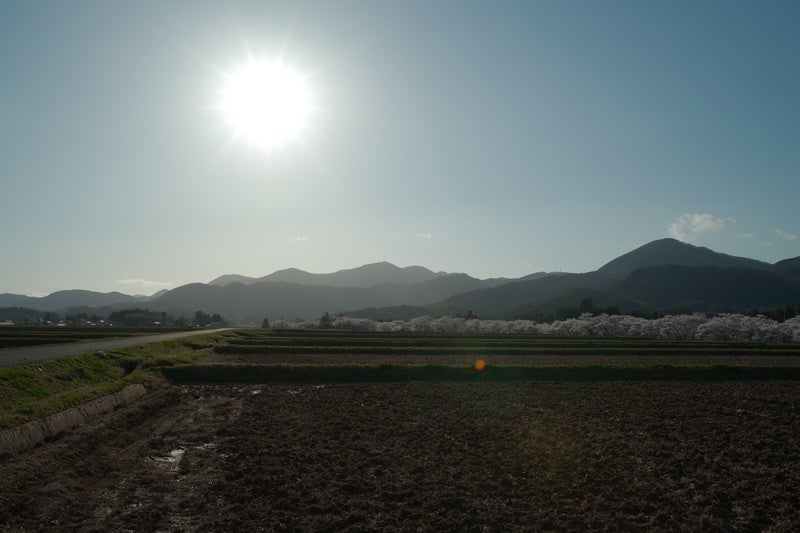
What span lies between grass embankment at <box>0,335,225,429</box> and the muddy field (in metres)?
1.66

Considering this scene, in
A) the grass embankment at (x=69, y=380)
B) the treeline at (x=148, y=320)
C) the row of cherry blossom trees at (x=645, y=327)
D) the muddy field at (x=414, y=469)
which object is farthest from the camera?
the treeline at (x=148, y=320)

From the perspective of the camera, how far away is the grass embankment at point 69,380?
53.0 ft

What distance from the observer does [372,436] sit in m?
15.9

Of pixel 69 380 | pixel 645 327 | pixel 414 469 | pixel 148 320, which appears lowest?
pixel 645 327

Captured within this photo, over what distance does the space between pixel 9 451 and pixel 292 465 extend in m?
7.54

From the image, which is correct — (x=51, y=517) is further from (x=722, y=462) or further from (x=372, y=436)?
(x=722, y=462)

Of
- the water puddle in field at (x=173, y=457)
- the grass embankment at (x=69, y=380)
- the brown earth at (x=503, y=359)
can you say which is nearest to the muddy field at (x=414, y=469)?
the water puddle in field at (x=173, y=457)

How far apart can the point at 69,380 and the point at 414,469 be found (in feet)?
63.6

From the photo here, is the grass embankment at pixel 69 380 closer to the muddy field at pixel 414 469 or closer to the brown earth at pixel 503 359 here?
the muddy field at pixel 414 469

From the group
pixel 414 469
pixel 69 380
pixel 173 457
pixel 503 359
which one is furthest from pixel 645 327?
pixel 173 457

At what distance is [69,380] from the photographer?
2298 cm

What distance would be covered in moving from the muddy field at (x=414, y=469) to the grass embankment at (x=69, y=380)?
166 centimetres

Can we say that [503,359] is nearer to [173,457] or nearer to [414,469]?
[414,469]

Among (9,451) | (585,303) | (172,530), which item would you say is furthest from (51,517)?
(585,303)
